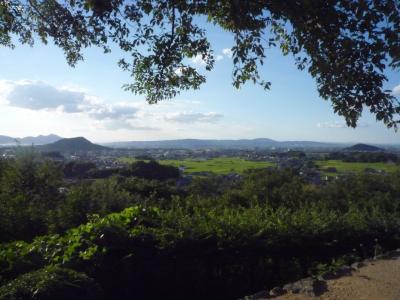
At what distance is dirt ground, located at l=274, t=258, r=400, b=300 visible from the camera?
16.4ft

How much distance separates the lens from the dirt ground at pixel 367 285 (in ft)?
16.4

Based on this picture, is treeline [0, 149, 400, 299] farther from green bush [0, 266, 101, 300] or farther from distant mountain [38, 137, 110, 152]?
distant mountain [38, 137, 110, 152]

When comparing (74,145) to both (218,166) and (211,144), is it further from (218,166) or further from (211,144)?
(211,144)

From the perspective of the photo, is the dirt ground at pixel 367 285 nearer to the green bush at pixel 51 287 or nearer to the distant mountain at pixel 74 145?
the green bush at pixel 51 287

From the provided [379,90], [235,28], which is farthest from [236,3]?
[379,90]

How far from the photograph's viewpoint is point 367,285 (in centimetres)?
543

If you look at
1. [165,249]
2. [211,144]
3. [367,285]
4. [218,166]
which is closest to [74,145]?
[218,166]

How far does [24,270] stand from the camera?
4402 millimetres

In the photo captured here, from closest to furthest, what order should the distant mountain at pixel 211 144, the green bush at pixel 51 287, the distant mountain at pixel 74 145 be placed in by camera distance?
the green bush at pixel 51 287 → the distant mountain at pixel 74 145 → the distant mountain at pixel 211 144

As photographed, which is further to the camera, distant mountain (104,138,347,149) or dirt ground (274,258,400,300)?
distant mountain (104,138,347,149)

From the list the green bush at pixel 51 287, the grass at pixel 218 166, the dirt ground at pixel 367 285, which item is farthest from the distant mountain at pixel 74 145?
the green bush at pixel 51 287

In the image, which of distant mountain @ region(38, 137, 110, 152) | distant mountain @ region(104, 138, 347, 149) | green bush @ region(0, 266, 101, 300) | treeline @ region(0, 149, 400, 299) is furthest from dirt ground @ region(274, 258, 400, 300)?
distant mountain @ region(104, 138, 347, 149)

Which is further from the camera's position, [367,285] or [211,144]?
[211,144]

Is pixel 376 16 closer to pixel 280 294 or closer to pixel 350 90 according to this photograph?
pixel 350 90
